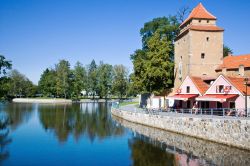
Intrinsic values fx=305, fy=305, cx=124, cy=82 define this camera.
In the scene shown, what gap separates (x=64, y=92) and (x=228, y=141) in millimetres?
73774

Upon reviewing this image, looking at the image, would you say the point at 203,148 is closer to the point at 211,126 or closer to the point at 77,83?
the point at 211,126

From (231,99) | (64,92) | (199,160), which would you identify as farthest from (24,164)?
(64,92)

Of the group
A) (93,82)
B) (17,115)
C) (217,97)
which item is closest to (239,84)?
(217,97)

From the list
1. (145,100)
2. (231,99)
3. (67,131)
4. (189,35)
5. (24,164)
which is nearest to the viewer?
(24,164)

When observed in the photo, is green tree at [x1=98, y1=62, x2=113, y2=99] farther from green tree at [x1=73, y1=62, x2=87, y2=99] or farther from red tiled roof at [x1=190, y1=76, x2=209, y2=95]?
red tiled roof at [x1=190, y1=76, x2=209, y2=95]

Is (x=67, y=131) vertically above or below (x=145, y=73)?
below

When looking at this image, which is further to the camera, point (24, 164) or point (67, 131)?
point (67, 131)

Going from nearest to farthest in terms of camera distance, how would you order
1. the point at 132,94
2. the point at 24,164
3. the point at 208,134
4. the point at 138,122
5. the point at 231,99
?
the point at 24,164 → the point at 208,134 → the point at 231,99 → the point at 138,122 → the point at 132,94

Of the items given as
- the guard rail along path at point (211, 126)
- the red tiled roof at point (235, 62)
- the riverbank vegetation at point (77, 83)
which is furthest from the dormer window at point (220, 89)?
the riverbank vegetation at point (77, 83)

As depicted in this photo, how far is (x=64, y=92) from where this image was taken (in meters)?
90.5

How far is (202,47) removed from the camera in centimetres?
→ 3934

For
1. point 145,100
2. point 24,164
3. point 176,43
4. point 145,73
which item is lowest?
point 24,164

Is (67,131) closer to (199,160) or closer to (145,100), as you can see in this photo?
(199,160)

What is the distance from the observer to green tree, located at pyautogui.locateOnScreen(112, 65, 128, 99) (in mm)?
95375
